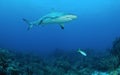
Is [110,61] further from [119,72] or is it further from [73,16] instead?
[73,16]

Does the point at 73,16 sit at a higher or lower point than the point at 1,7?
lower

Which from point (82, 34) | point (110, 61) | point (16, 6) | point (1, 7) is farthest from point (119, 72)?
point (82, 34)

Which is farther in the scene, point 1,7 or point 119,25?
point 119,25

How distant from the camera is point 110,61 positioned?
14336 mm

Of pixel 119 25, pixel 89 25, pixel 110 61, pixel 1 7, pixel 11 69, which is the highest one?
pixel 89 25

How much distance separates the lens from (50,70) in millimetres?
13719

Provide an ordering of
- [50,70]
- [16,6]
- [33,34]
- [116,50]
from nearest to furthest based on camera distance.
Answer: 1. [50,70]
2. [116,50]
3. [16,6]
4. [33,34]

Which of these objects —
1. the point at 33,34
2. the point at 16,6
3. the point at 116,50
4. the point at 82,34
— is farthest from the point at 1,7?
the point at 116,50

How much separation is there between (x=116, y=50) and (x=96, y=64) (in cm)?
202

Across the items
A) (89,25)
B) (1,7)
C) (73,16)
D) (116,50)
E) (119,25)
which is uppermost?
(89,25)

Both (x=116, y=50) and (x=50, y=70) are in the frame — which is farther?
(x=116, y=50)

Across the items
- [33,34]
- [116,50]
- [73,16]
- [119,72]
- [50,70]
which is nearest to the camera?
[73,16]

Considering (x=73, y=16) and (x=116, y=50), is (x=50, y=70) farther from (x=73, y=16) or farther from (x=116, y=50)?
(x=73, y=16)

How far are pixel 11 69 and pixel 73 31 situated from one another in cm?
17904
